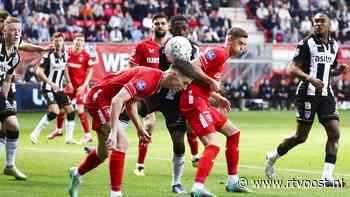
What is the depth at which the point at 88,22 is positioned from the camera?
121 feet

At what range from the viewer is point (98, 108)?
34.4 ft

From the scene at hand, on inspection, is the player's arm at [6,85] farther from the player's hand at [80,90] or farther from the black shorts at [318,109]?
the player's hand at [80,90]

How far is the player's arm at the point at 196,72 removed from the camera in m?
10.3

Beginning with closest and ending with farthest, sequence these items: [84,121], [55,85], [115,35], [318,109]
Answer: [318,109] < [55,85] < [84,121] < [115,35]

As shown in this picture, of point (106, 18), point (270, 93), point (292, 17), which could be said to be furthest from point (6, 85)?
point (292, 17)

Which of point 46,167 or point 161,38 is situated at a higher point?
point 161,38

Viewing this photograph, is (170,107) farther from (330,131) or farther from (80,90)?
(80,90)

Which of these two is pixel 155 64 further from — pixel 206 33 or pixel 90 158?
pixel 206 33

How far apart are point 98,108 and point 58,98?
968 centimetres

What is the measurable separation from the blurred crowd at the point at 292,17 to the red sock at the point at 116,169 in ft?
105

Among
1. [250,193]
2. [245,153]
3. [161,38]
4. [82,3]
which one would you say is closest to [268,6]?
[82,3]

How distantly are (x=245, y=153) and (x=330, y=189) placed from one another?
5.62m

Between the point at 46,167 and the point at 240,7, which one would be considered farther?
the point at 240,7

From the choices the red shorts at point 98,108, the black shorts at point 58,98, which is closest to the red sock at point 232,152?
the red shorts at point 98,108
